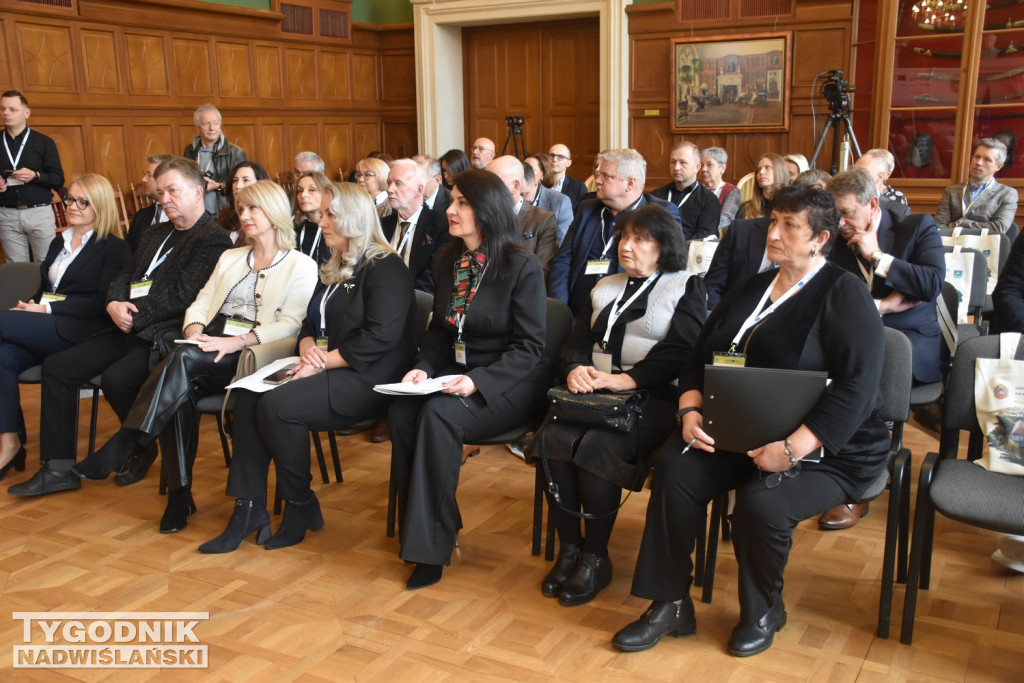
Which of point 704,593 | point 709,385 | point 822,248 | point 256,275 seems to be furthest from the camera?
point 256,275

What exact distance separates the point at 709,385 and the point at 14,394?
313 centimetres

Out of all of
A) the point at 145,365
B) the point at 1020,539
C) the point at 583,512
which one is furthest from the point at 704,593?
the point at 145,365

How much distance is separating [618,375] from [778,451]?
0.63 m

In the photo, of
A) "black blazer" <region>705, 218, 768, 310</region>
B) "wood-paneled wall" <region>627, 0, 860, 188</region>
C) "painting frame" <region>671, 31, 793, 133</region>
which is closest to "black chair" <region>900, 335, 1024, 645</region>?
"black blazer" <region>705, 218, 768, 310</region>

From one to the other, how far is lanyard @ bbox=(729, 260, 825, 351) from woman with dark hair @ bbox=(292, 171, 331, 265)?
241 cm

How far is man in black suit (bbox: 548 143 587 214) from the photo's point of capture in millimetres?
6863

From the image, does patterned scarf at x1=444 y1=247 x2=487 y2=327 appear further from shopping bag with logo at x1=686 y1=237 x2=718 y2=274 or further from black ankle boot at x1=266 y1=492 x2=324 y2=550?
shopping bag with logo at x1=686 y1=237 x2=718 y2=274

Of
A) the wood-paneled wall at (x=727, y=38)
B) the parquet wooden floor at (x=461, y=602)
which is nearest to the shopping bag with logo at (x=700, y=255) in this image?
the parquet wooden floor at (x=461, y=602)

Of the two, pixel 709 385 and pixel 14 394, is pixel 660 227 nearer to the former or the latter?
pixel 709 385

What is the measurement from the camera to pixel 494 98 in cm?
1091

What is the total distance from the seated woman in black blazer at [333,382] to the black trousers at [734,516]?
46.1 inches

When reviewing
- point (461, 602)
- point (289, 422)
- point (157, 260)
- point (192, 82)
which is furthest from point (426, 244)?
point (192, 82)

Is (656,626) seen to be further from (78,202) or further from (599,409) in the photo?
(78,202)

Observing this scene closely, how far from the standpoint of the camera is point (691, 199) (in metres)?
5.21
